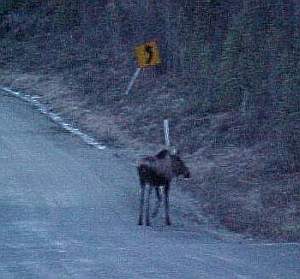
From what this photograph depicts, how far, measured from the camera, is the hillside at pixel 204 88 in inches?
843

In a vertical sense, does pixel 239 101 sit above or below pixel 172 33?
below

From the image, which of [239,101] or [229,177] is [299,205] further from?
[239,101]

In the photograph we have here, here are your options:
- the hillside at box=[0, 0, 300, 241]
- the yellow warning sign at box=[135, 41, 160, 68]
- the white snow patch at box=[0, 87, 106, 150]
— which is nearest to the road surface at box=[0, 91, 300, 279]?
the white snow patch at box=[0, 87, 106, 150]

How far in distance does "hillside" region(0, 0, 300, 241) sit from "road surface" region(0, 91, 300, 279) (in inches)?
65.3

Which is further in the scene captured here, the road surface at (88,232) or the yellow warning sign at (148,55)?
the yellow warning sign at (148,55)

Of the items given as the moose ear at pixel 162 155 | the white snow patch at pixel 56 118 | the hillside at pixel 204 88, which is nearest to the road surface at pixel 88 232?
the white snow patch at pixel 56 118

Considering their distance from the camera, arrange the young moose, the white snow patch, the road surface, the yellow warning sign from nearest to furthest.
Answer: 1. the road surface
2. the young moose
3. the white snow patch
4. the yellow warning sign

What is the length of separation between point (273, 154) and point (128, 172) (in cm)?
324

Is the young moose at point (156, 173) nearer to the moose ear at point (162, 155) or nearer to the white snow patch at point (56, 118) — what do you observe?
the moose ear at point (162, 155)

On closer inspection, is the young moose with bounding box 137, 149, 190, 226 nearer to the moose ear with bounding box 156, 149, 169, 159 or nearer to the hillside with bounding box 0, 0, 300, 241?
the moose ear with bounding box 156, 149, 169, 159

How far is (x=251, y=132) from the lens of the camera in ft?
84.6

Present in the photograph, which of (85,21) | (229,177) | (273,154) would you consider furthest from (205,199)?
(85,21)

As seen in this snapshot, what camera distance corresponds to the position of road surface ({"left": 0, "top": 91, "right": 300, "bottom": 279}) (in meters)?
12.6

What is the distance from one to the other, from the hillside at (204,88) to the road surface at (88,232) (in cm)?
166
